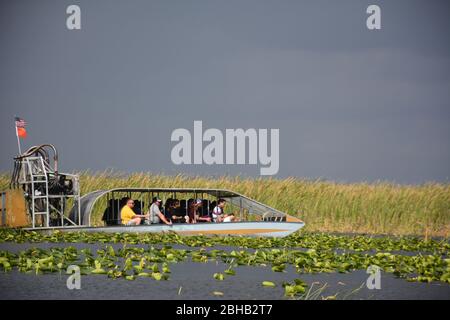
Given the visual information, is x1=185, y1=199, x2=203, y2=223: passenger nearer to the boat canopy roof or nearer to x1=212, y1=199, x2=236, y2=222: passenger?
the boat canopy roof

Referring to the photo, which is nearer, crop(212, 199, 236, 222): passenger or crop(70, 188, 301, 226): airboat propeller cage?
crop(70, 188, 301, 226): airboat propeller cage

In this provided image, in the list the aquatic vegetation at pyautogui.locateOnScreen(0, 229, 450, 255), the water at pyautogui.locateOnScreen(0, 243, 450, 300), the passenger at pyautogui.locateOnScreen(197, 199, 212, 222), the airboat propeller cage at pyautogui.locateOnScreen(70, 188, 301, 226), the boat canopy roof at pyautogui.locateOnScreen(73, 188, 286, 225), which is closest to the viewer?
the water at pyautogui.locateOnScreen(0, 243, 450, 300)

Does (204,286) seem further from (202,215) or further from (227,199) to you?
(227,199)

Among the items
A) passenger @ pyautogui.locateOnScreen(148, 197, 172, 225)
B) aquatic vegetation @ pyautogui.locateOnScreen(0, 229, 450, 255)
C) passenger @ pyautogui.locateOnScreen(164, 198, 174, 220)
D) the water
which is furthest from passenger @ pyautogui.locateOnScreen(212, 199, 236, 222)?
the water

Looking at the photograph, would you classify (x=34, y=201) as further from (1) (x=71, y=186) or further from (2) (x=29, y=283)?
(2) (x=29, y=283)

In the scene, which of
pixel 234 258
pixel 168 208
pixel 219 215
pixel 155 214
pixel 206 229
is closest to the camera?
pixel 234 258

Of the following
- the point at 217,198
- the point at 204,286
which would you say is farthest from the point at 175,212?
the point at 204,286

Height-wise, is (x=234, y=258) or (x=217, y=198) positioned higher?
(x=234, y=258)

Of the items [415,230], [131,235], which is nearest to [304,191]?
[415,230]

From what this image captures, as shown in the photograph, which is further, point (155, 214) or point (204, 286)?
point (155, 214)

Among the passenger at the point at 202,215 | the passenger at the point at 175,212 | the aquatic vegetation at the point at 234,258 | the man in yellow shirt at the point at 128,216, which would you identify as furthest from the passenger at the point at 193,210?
the aquatic vegetation at the point at 234,258

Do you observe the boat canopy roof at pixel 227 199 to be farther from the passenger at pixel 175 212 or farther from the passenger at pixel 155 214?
the passenger at pixel 155 214

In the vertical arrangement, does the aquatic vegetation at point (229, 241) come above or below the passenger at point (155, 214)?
below
